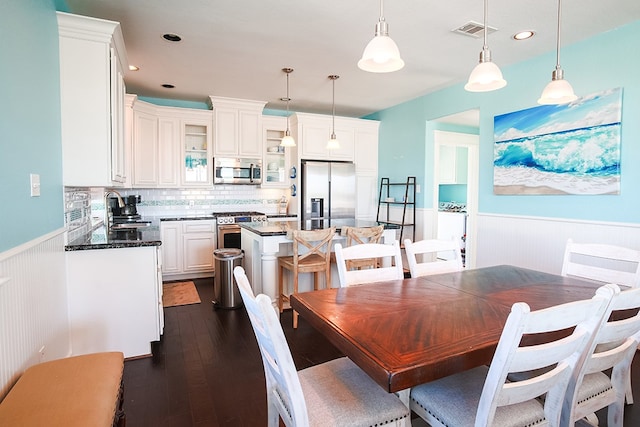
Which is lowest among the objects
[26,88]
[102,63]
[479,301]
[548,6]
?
[479,301]

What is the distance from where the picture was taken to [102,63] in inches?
95.4

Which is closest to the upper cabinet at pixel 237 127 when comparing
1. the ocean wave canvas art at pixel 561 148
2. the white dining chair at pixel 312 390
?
the ocean wave canvas art at pixel 561 148

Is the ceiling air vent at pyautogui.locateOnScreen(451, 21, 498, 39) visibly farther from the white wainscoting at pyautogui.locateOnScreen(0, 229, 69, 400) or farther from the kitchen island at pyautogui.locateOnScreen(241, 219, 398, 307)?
the white wainscoting at pyautogui.locateOnScreen(0, 229, 69, 400)

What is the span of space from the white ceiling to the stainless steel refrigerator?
126cm

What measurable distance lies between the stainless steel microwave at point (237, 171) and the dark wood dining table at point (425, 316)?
384 cm

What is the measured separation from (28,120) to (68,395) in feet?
4.46

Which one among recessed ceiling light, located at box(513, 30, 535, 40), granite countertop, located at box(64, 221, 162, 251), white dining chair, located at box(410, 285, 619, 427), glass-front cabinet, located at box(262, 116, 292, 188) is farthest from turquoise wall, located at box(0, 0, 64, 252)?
recessed ceiling light, located at box(513, 30, 535, 40)

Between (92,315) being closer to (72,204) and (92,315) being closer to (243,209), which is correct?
(72,204)

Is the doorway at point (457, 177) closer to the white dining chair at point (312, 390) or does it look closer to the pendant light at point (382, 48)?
the pendant light at point (382, 48)

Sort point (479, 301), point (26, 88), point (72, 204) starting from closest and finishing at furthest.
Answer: point (479, 301)
point (26, 88)
point (72, 204)

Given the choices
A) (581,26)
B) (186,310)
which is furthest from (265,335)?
(581,26)

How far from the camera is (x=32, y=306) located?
175 cm

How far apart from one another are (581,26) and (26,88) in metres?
3.89

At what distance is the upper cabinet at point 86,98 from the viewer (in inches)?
92.6
